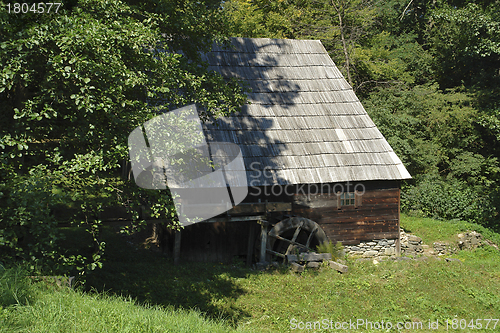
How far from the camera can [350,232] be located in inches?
496

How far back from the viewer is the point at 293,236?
38.4 feet

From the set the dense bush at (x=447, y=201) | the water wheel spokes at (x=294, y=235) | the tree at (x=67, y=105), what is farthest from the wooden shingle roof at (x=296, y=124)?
the dense bush at (x=447, y=201)

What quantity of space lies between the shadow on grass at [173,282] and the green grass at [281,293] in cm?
2

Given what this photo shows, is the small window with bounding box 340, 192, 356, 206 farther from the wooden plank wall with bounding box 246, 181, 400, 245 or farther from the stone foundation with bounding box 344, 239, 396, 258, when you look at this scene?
the stone foundation with bounding box 344, 239, 396, 258

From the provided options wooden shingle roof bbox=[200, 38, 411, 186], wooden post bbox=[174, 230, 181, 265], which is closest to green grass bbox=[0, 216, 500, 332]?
wooden post bbox=[174, 230, 181, 265]

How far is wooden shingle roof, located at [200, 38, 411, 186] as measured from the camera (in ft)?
39.1

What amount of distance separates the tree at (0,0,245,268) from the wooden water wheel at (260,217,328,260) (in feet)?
16.5

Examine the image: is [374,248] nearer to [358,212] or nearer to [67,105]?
[358,212]

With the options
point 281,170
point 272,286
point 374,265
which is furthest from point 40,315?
point 374,265

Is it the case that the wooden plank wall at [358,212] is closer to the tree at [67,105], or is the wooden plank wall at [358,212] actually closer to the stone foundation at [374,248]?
the stone foundation at [374,248]

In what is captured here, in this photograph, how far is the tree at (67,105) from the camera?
216 inches

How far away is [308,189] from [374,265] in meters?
2.89

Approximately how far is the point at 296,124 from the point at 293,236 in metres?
3.66

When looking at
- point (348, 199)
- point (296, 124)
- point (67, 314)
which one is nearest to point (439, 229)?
point (348, 199)
